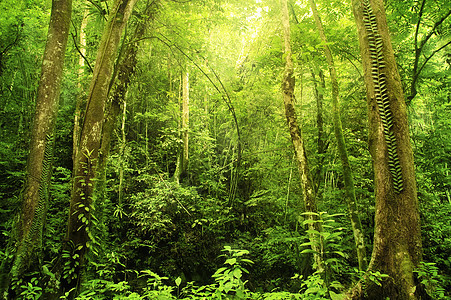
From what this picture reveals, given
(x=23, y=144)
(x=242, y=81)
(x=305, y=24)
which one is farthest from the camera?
(x=242, y=81)

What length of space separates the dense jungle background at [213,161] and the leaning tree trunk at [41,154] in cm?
2

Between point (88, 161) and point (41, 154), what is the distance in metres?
0.60

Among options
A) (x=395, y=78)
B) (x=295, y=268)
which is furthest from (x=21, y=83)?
(x=295, y=268)

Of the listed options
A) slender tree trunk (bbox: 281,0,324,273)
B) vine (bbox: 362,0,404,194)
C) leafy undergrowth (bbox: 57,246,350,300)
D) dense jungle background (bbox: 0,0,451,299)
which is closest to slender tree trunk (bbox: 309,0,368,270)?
dense jungle background (bbox: 0,0,451,299)

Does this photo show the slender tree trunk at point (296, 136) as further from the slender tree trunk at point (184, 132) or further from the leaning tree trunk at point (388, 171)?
the slender tree trunk at point (184, 132)

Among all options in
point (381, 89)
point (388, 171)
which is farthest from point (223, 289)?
point (381, 89)

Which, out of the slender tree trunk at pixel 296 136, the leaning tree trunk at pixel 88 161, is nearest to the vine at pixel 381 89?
the slender tree trunk at pixel 296 136

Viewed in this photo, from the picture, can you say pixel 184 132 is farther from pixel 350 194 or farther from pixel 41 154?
pixel 350 194

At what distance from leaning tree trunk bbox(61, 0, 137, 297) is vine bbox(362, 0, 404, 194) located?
13.0 feet

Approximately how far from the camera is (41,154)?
336cm

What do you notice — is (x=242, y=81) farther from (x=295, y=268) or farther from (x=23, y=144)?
(x=23, y=144)

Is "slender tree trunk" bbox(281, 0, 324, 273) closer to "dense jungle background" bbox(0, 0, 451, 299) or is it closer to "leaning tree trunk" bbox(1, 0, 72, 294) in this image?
"dense jungle background" bbox(0, 0, 451, 299)

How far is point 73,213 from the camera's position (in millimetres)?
3381

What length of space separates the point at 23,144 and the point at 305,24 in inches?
408
